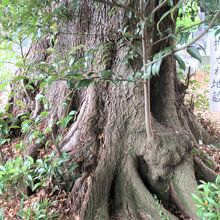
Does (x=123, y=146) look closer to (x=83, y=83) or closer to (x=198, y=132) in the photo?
(x=83, y=83)

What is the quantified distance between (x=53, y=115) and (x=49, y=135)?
0.23m

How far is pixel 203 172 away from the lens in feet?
9.36

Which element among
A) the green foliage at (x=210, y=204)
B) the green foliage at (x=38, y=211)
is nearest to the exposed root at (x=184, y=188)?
the green foliage at (x=210, y=204)

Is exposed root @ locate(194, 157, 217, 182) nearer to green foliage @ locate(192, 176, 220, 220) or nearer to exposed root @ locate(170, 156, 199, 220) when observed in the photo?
exposed root @ locate(170, 156, 199, 220)

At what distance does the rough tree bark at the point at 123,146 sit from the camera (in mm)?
2506

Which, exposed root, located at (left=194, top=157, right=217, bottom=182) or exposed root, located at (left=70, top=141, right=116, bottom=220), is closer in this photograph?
exposed root, located at (left=70, top=141, right=116, bottom=220)

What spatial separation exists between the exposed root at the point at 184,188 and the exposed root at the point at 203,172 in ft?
0.75

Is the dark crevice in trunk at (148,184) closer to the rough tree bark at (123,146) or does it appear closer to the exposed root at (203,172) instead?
the rough tree bark at (123,146)

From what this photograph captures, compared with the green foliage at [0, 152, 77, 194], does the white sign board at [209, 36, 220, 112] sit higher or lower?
higher

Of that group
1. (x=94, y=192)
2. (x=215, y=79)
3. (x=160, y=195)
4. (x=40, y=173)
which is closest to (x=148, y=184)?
(x=160, y=195)

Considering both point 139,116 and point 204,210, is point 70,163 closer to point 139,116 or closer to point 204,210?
point 139,116

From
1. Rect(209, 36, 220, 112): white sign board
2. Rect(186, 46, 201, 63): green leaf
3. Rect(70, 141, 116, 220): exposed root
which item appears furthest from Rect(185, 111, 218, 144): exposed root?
Rect(186, 46, 201, 63): green leaf

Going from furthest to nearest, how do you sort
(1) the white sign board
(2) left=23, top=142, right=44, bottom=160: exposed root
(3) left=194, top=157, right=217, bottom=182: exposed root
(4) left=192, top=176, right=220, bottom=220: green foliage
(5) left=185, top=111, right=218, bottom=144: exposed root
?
(1) the white sign board, (5) left=185, top=111, right=218, bottom=144: exposed root, (2) left=23, top=142, right=44, bottom=160: exposed root, (3) left=194, top=157, right=217, bottom=182: exposed root, (4) left=192, top=176, right=220, bottom=220: green foliage

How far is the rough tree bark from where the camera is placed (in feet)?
8.22
